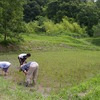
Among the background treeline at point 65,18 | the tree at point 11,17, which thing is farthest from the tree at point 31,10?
the tree at point 11,17

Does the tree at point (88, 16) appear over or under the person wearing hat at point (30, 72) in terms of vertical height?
over

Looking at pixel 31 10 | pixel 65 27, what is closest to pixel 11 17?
pixel 65 27

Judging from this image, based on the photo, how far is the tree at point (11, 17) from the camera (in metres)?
31.4

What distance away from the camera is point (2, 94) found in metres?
10.1

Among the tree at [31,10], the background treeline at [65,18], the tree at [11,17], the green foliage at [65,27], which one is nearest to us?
the tree at [11,17]

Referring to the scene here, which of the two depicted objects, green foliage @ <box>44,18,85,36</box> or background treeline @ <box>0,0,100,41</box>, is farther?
green foliage @ <box>44,18,85,36</box>

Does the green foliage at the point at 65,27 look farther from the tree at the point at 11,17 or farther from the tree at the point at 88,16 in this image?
the tree at the point at 11,17

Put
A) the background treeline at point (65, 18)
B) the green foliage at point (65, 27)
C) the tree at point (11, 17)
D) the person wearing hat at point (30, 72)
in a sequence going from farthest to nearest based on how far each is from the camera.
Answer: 1. the green foliage at point (65, 27)
2. the background treeline at point (65, 18)
3. the tree at point (11, 17)
4. the person wearing hat at point (30, 72)

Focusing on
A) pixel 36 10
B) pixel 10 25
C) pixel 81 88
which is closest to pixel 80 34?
pixel 36 10

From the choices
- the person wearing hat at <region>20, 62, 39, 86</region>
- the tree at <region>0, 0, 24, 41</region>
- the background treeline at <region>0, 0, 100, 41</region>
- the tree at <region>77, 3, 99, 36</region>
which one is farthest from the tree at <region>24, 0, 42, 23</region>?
the person wearing hat at <region>20, 62, 39, 86</region>

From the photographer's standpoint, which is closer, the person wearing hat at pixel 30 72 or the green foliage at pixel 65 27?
the person wearing hat at pixel 30 72

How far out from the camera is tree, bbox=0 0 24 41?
31422 mm

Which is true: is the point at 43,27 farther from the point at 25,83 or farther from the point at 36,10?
the point at 25,83

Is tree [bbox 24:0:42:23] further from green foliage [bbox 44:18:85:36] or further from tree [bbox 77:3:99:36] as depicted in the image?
tree [bbox 77:3:99:36]
